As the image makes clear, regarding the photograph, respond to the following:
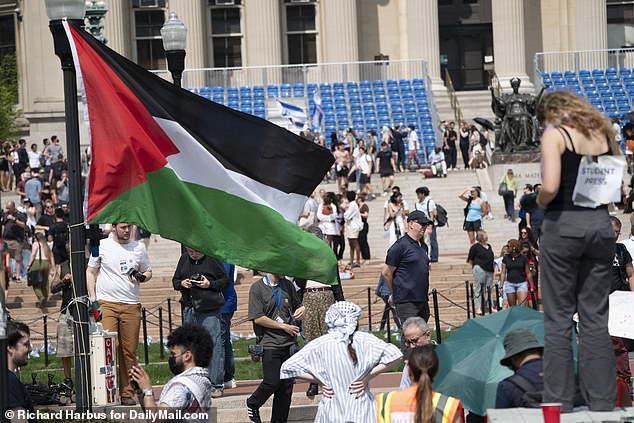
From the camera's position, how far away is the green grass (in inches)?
645

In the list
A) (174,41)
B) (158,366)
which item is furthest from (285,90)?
(174,41)

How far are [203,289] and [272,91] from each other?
117ft

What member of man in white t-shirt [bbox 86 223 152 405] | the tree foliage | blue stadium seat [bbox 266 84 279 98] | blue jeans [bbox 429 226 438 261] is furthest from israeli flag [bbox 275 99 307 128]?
man in white t-shirt [bbox 86 223 152 405]

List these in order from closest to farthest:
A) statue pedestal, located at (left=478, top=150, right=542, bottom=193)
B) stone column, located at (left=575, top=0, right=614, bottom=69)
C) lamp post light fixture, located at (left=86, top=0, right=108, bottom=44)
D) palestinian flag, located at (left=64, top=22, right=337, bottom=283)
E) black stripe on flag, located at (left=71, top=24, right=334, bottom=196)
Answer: palestinian flag, located at (left=64, top=22, right=337, bottom=283) < black stripe on flag, located at (left=71, top=24, right=334, bottom=196) < lamp post light fixture, located at (left=86, top=0, right=108, bottom=44) < statue pedestal, located at (left=478, top=150, right=542, bottom=193) < stone column, located at (left=575, top=0, right=614, bottom=69)

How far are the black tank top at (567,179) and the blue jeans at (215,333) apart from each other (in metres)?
6.46

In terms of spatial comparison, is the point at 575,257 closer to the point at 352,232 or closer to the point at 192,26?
the point at 352,232

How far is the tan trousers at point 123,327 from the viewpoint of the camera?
13523mm

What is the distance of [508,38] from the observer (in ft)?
179

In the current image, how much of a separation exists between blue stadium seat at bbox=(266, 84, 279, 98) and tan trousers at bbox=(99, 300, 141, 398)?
3531 centimetres

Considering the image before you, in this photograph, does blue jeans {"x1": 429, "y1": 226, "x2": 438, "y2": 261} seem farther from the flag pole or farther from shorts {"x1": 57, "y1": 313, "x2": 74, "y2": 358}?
the flag pole

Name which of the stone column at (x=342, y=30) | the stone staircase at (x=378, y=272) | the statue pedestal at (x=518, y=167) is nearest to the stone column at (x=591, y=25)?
the stone column at (x=342, y=30)

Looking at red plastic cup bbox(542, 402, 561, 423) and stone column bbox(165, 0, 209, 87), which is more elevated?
stone column bbox(165, 0, 209, 87)

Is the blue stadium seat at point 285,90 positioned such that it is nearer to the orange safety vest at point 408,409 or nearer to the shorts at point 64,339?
the shorts at point 64,339

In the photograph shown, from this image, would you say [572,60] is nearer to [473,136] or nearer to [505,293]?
[473,136]
